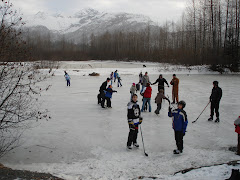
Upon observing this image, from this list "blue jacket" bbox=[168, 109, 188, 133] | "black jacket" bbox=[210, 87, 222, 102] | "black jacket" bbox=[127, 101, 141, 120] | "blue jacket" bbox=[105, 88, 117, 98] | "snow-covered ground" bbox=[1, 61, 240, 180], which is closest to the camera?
"snow-covered ground" bbox=[1, 61, 240, 180]

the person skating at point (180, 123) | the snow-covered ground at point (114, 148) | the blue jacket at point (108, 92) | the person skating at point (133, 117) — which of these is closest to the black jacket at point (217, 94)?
the snow-covered ground at point (114, 148)

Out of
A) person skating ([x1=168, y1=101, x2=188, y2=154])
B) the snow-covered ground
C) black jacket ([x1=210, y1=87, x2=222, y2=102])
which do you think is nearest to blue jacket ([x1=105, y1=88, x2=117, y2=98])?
the snow-covered ground

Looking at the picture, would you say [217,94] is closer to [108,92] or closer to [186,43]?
[108,92]

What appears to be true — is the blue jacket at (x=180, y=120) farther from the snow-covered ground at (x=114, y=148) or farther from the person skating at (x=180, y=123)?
the snow-covered ground at (x=114, y=148)

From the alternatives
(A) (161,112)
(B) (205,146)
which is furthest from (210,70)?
(B) (205,146)

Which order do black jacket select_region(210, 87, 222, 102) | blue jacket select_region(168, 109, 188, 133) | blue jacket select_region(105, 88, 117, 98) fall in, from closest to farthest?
blue jacket select_region(168, 109, 188, 133), black jacket select_region(210, 87, 222, 102), blue jacket select_region(105, 88, 117, 98)

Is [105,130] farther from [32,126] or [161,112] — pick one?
[161,112]

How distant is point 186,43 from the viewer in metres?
59.2

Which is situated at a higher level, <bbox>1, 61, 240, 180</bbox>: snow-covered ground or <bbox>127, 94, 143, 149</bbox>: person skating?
<bbox>127, 94, 143, 149</bbox>: person skating

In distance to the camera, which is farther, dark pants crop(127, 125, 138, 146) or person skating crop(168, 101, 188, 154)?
dark pants crop(127, 125, 138, 146)

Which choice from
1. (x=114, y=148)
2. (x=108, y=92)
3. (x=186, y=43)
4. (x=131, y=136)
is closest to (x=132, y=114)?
(x=131, y=136)

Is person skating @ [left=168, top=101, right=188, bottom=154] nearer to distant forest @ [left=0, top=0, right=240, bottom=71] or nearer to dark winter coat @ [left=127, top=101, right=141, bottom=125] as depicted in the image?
dark winter coat @ [left=127, top=101, right=141, bottom=125]

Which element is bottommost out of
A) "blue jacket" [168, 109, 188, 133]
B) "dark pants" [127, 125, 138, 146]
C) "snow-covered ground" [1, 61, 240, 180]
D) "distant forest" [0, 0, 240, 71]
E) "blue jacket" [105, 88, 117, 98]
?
"snow-covered ground" [1, 61, 240, 180]

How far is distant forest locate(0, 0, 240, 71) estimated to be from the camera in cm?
3197
